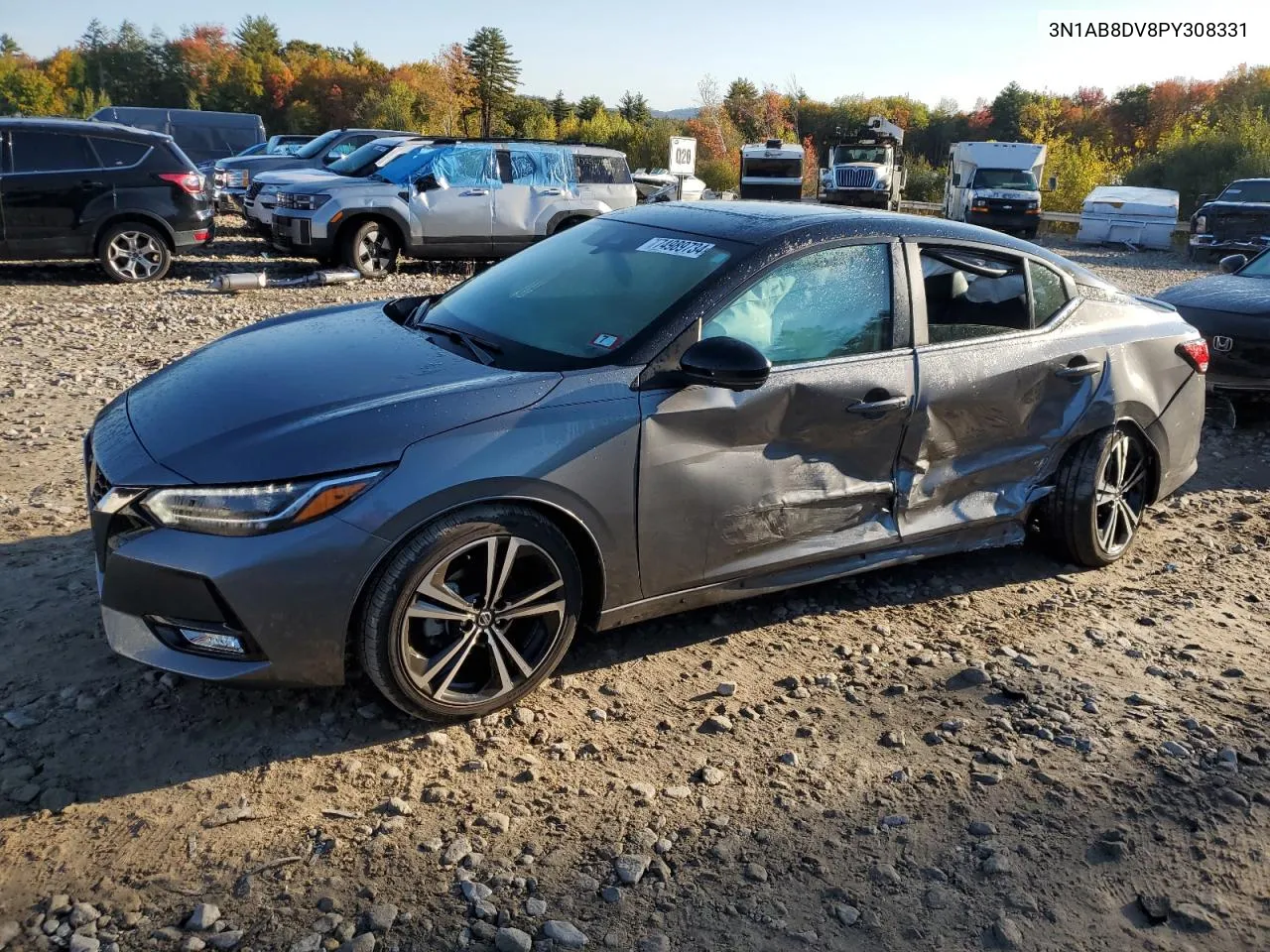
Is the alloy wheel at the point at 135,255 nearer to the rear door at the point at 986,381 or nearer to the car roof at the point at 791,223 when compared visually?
the car roof at the point at 791,223

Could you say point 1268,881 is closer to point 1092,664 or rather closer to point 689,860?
point 1092,664

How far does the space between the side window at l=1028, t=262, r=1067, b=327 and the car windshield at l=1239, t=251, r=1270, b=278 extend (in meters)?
4.93

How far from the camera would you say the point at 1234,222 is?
772 inches

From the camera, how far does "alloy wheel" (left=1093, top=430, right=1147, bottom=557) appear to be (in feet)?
15.5

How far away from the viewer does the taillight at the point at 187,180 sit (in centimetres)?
1138

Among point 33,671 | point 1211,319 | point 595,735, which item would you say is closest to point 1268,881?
point 595,735

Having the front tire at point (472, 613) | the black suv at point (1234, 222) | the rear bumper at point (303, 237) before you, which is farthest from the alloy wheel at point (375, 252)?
the black suv at point (1234, 222)

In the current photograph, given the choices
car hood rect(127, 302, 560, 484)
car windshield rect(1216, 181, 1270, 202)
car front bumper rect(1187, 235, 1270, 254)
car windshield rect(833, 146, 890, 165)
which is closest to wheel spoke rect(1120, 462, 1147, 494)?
car hood rect(127, 302, 560, 484)

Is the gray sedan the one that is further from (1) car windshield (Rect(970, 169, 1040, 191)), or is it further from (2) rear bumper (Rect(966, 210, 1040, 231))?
(1) car windshield (Rect(970, 169, 1040, 191))

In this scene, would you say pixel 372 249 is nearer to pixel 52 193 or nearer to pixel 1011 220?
pixel 52 193

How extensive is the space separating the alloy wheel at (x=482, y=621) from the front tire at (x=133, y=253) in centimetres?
998

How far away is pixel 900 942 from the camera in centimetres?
253

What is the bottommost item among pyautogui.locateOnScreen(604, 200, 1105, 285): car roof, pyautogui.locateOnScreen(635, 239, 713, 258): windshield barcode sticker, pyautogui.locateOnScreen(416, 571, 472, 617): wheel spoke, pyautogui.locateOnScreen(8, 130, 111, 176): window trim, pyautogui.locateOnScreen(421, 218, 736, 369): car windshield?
pyautogui.locateOnScreen(416, 571, 472, 617): wheel spoke

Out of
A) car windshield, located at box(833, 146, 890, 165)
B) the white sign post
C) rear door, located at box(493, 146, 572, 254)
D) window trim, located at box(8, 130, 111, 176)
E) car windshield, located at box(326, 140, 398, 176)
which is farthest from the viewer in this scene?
car windshield, located at box(833, 146, 890, 165)
